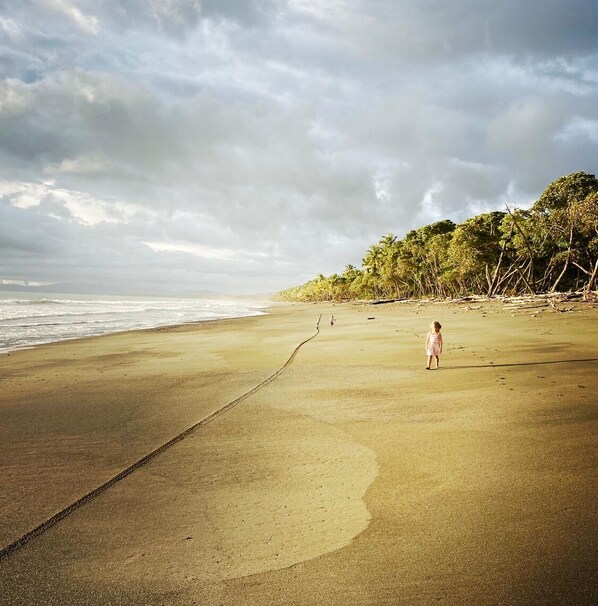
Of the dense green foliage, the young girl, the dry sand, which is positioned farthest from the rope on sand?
the dense green foliage

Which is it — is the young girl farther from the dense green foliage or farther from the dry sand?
the dense green foliage

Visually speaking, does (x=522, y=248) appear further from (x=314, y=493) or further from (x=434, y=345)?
(x=314, y=493)

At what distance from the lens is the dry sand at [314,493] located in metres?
2.94

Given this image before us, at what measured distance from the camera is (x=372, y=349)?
1469 centimetres

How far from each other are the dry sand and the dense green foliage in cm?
2561

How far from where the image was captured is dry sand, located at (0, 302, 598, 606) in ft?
9.63

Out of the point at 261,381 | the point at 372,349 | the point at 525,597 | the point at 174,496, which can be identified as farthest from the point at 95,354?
the point at 525,597

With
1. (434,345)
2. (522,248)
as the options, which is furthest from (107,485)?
(522,248)

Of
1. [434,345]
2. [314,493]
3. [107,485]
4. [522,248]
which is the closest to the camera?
[314,493]

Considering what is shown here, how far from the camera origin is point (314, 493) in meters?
4.29

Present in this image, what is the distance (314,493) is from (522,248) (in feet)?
155

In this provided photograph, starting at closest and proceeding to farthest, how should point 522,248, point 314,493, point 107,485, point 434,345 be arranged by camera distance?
point 314,493
point 107,485
point 434,345
point 522,248

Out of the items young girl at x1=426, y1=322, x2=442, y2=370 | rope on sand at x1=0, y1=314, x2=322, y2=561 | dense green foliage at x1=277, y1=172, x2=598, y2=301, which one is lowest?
rope on sand at x1=0, y1=314, x2=322, y2=561

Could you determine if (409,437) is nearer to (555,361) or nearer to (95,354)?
(555,361)
